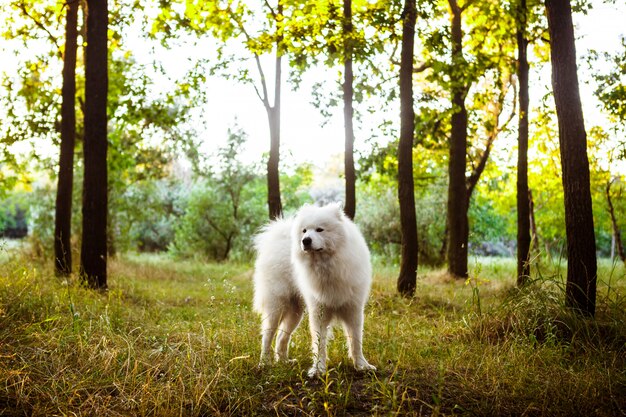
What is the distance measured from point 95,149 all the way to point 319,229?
5.97 metres

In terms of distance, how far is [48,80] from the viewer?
13.7m

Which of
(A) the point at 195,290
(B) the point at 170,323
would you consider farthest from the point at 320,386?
(A) the point at 195,290

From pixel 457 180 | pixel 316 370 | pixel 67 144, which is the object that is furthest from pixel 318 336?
pixel 457 180

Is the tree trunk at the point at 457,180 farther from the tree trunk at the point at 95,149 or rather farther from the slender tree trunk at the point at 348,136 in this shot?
the tree trunk at the point at 95,149

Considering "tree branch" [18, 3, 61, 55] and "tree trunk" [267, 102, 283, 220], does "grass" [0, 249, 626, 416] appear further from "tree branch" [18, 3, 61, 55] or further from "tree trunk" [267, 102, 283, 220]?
"tree branch" [18, 3, 61, 55]

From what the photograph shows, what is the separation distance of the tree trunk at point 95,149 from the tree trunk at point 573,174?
24.0ft

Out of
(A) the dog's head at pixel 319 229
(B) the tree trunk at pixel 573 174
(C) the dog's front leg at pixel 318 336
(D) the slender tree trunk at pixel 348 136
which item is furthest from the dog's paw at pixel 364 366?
(D) the slender tree trunk at pixel 348 136

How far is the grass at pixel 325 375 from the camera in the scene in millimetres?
3793

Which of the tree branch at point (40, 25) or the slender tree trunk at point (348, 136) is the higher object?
the tree branch at point (40, 25)

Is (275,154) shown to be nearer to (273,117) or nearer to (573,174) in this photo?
(273,117)

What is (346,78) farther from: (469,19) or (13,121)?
(13,121)

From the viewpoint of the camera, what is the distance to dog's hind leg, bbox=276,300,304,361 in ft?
18.2

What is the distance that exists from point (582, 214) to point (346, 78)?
6.97 meters

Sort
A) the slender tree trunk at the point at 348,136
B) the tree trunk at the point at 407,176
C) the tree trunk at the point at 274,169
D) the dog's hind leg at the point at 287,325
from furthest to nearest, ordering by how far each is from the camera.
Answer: the tree trunk at the point at 274,169, the slender tree trunk at the point at 348,136, the tree trunk at the point at 407,176, the dog's hind leg at the point at 287,325
